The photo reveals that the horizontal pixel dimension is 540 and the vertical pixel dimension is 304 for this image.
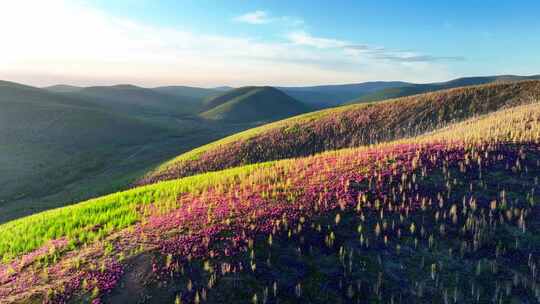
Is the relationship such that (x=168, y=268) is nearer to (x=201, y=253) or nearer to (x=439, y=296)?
(x=201, y=253)

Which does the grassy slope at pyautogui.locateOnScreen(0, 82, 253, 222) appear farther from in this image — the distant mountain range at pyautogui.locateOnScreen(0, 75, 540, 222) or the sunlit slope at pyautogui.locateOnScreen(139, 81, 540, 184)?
the sunlit slope at pyautogui.locateOnScreen(139, 81, 540, 184)

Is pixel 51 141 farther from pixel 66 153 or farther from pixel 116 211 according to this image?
pixel 116 211

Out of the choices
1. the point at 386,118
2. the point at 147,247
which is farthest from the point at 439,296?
the point at 386,118

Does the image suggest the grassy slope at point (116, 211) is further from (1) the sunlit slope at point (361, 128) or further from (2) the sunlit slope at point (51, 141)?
(2) the sunlit slope at point (51, 141)

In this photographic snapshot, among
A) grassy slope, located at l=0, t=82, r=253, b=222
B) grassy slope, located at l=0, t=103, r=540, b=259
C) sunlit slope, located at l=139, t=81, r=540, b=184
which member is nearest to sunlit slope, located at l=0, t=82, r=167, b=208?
grassy slope, located at l=0, t=82, r=253, b=222

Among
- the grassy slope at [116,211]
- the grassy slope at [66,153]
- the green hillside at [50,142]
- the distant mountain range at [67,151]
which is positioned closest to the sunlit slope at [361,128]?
the grassy slope at [66,153]
